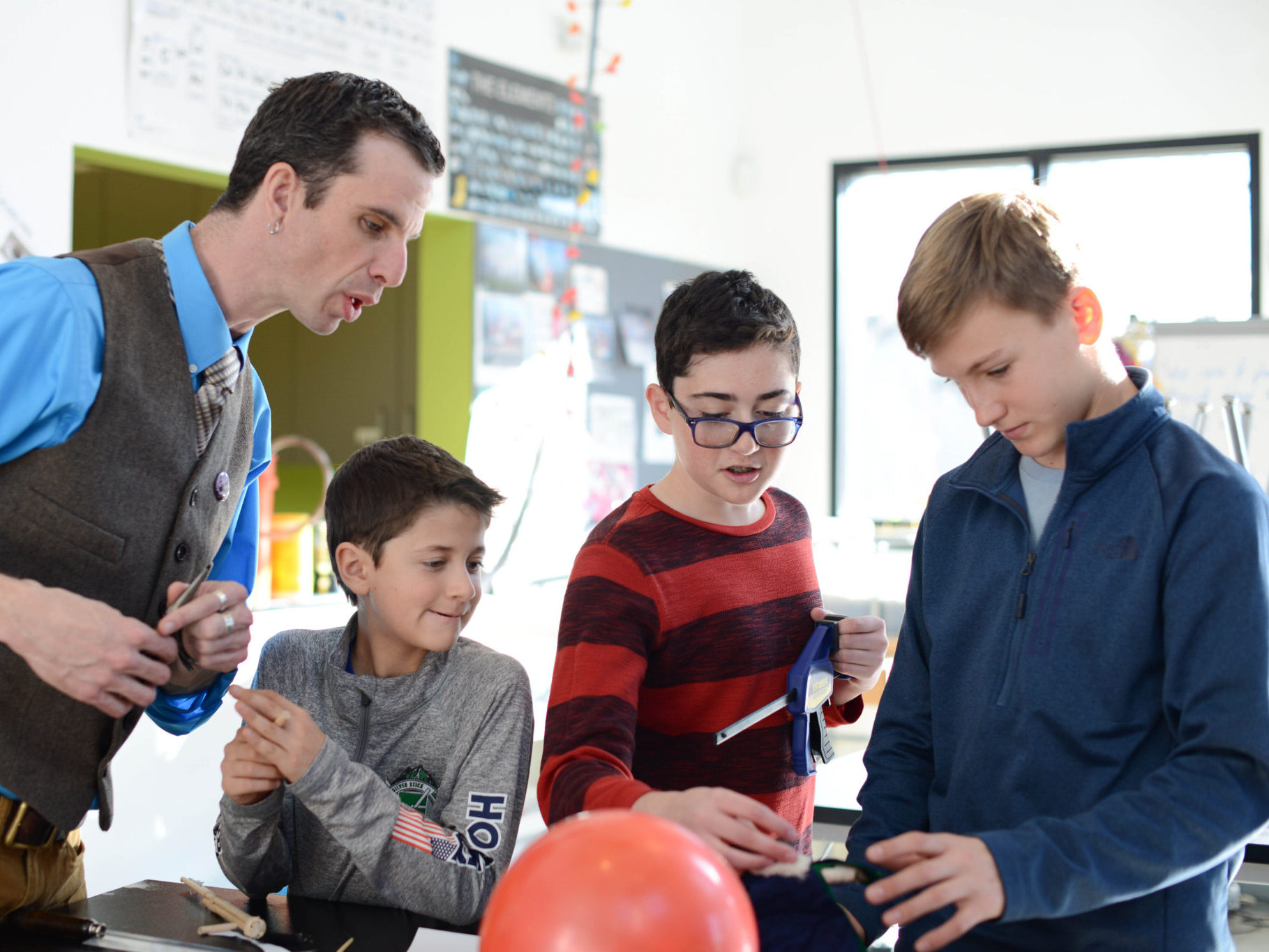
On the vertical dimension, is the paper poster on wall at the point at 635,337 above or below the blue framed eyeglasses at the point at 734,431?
above

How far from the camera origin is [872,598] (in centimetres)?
450

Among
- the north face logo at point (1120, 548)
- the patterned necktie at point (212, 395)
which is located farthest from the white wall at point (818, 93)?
the north face logo at point (1120, 548)

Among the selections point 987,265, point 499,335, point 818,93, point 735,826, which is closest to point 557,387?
point 499,335

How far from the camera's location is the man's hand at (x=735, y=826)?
A: 0.93 meters

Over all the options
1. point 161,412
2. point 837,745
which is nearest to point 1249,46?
point 837,745

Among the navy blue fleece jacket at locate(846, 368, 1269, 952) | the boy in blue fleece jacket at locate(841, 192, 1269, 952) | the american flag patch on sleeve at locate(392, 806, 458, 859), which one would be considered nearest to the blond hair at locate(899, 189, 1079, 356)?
the boy in blue fleece jacket at locate(841, 192, 1269, 952)

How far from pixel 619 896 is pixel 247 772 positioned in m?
0.67

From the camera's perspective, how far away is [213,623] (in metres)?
1.12

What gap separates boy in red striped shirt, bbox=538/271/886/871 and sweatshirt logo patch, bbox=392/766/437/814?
21 centimetres

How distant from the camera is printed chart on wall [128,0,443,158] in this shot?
3.00m

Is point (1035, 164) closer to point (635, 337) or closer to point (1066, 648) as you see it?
point (635, 337)

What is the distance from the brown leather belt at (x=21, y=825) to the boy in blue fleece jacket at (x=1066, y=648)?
2.65ft

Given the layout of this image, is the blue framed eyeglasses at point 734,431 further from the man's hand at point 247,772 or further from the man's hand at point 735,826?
the man's hand at point 247,772

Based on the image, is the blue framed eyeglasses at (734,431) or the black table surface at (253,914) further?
the blue framed eyeglasses at (734,431)
